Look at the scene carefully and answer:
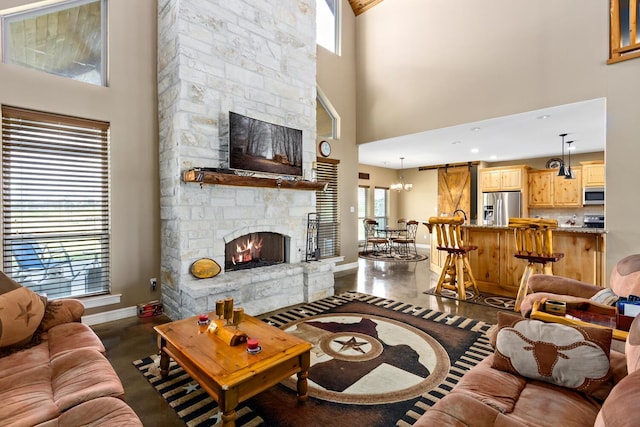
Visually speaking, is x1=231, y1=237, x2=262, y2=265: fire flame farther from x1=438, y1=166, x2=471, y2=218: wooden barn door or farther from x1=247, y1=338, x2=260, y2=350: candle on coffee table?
x1=438, y1=166, x2=471, y2=218: wooden barn door

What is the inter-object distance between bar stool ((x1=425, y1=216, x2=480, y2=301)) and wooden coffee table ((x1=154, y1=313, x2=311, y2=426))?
3.14 meters

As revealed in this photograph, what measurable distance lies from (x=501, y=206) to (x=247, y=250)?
667 centimetres

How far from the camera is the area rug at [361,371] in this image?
1964 millimetres

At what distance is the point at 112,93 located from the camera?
3.51 meters

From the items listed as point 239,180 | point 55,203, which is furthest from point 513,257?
point 55,203

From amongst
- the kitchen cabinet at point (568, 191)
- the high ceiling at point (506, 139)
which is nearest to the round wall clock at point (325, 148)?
the high ceiling at point (506, 139)

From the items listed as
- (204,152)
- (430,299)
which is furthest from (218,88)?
(430,299)

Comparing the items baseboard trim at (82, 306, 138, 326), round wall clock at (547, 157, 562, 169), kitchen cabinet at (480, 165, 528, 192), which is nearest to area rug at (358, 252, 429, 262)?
kitchen cabinet at (480, 165, 528, 192)

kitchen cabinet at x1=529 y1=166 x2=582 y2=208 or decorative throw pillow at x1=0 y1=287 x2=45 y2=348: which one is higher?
kitchen cabinet at x1=529 y1=166 x2=582 y2=208

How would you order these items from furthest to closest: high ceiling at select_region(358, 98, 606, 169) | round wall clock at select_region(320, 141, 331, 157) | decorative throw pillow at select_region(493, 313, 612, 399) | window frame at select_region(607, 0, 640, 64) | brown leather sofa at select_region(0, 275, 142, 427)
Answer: round wall clock at select_region(320, 141, 331, 157)
high ceiling at select_region(358, 98, 606, 169)
window frame at select_region(607, 0, 640, 64)
decorative throw pillow at select_region(493, 313, 612, 399)
brown leather sofa at select_region(0, 275, 142, 427)

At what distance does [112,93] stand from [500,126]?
5.54 meters

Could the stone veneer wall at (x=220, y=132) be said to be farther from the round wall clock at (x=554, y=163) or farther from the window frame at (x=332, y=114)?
the round wall clock at (x=554, y=163)

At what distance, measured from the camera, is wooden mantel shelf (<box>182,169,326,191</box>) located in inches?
131

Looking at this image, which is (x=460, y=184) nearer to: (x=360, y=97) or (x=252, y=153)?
(x=360, y=97)
